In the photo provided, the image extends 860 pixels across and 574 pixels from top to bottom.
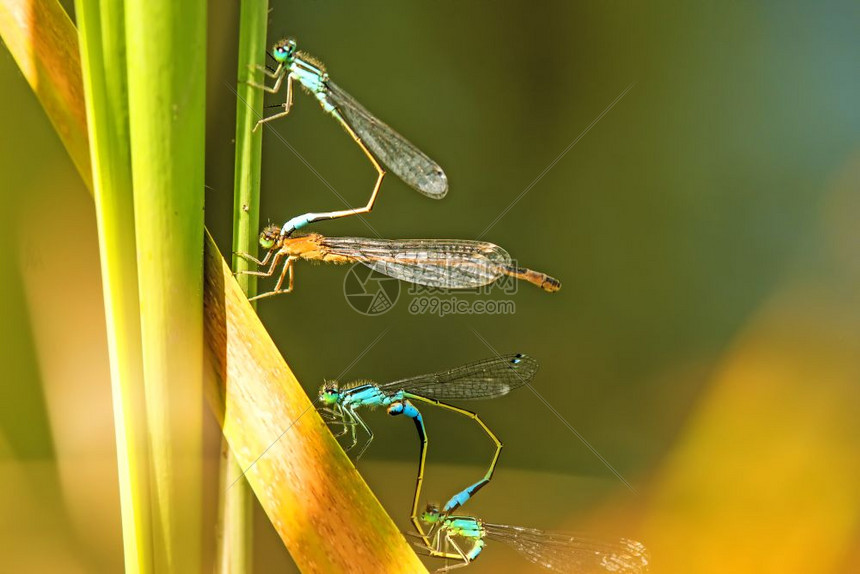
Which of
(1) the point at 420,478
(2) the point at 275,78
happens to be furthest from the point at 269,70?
(1) the point at 420,478

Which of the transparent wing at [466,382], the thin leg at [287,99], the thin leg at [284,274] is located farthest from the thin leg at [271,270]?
the transparent wing at [466,382]

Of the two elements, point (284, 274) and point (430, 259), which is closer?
point (284, 274)

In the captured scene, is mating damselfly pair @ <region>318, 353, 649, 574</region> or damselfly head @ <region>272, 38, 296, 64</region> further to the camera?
mating damselfly pair @ <region>318, 353, 649, 574</region>

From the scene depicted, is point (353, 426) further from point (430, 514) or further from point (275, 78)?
point (275, 78)

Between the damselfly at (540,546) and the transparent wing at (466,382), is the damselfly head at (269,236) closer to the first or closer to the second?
the transparent wing at (466,382)

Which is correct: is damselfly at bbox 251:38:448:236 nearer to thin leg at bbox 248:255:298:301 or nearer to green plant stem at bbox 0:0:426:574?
thin leg at bbox 248:255:298:301

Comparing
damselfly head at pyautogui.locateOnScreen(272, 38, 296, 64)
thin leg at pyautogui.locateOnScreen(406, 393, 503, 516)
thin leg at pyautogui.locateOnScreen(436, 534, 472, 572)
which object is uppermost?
damselfly head at pyautogui.locateOnScreen(272, 38, 296, 64)

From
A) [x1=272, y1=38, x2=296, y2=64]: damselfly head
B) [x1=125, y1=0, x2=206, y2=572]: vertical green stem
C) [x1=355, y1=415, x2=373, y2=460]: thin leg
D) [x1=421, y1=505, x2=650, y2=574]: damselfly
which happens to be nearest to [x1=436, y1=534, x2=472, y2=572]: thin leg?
[x1=421, y1=505, x2=650, y2=574]: damselfly
